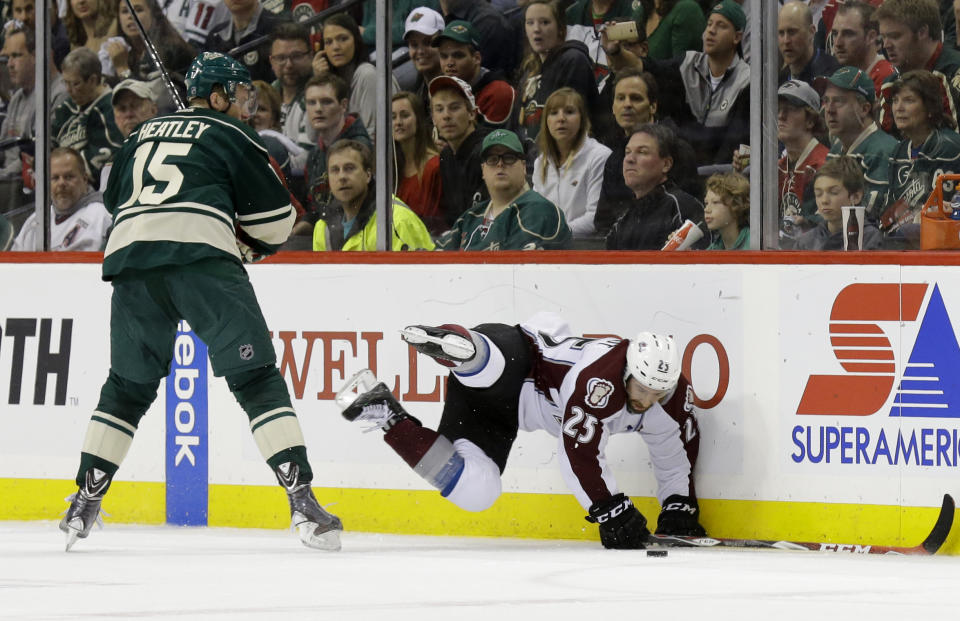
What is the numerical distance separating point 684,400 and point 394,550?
3.21 feet

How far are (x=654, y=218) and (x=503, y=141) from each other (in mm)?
773

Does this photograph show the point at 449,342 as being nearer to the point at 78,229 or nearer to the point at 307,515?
the point at 307,515

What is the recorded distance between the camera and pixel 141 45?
23.3 feet

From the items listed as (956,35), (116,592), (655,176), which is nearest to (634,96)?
(655,176)

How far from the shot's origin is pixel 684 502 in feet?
14.9

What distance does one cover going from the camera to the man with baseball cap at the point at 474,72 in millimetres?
6289

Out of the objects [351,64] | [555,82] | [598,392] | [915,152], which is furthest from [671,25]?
[598,392]

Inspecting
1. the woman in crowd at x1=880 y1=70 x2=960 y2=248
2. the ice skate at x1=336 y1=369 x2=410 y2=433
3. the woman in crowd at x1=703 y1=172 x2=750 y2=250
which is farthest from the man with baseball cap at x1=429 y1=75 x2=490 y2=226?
the ice skate at x1=336 y1=369 x2=410 y2=433

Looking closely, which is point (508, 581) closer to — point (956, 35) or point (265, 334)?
point (265, 334)

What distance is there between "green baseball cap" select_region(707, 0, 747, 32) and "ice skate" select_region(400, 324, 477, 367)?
2.00 metres

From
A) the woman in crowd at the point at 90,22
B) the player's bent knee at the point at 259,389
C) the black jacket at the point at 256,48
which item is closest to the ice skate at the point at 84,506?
the player's bent knee at the point at 259,389

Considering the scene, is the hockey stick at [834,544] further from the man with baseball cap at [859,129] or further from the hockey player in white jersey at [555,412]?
the man with baseball cap at [859,129]

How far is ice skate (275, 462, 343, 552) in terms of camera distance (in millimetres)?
4168

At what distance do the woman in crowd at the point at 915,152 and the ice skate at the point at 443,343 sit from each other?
5.93ft
